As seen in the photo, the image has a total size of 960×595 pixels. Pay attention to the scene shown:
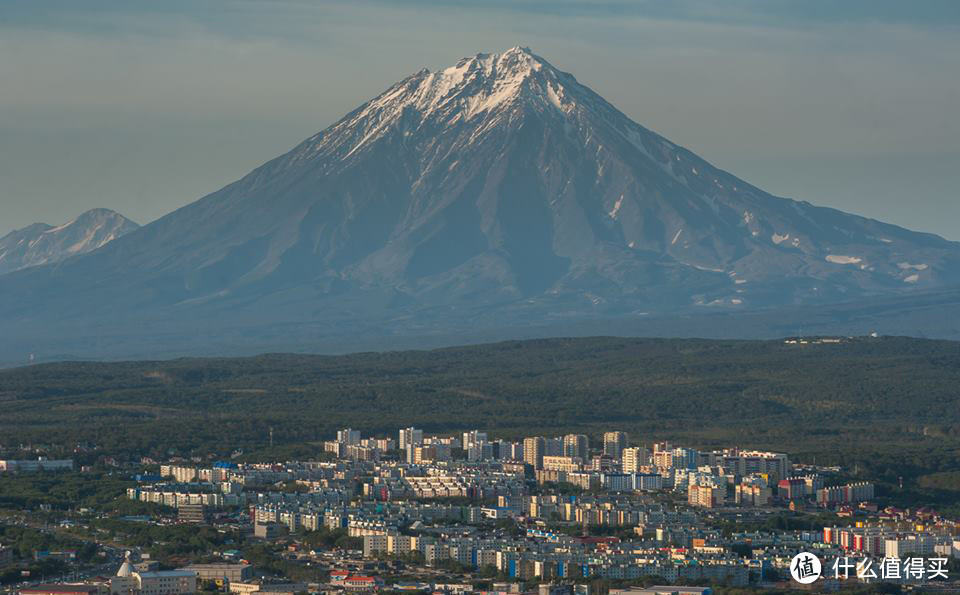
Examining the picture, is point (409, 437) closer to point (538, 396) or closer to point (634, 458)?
point (634, 458)

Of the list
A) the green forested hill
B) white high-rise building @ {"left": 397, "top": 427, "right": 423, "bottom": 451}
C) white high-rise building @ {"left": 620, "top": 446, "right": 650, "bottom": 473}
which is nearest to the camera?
white high-rise building @ {"left": 620, "top": 446, "right": 650, "bottom": 473}

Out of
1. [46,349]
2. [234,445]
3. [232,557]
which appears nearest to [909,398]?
[234,445]

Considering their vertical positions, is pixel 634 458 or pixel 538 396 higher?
pixel 538 396

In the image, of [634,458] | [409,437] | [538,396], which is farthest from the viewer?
[538,396]

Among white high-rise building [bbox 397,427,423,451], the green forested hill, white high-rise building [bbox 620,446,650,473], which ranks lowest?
white high-rise building [bbox 620,446,650,473]

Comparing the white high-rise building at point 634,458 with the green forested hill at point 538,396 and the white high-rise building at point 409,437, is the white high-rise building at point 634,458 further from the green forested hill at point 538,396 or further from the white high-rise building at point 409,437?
the white high-rise building at point 409,437

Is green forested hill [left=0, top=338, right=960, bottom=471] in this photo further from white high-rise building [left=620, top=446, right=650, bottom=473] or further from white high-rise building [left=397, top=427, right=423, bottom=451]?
white high-rise building [left=620, top=446, right=650, bottom=473]

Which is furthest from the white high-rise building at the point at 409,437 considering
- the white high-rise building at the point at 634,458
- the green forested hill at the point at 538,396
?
the white high-rise building at the point at 634,458

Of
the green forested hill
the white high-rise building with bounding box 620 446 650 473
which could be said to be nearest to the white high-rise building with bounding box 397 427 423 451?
the green forested hill

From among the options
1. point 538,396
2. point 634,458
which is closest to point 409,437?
point 634,458
